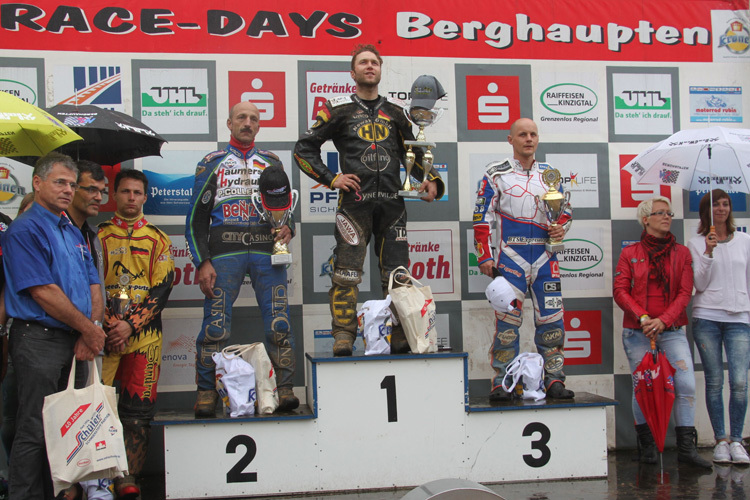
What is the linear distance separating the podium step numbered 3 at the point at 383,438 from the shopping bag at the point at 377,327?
113mm

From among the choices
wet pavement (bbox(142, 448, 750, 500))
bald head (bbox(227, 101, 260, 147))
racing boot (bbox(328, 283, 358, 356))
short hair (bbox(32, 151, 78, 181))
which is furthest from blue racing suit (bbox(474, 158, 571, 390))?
short hair (bbox(32, 151, 78, 181))

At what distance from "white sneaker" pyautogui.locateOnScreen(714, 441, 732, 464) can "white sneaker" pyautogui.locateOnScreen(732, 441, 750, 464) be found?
0.03 m

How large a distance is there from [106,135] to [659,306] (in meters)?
3.68

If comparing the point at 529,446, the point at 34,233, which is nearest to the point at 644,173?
the point at 529,446

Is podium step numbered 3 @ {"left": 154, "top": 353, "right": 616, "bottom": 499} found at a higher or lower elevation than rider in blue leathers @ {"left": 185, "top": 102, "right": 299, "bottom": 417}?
lower

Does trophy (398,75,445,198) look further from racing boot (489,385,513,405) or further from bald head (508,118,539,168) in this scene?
racing boot (489,385,513,405)

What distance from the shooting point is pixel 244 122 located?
412cm

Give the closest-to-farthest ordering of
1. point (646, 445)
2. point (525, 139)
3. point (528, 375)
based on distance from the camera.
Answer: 1. point (528, 375)
2. point (525, 139)
3. point (646, 445)

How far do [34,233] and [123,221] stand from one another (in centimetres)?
92

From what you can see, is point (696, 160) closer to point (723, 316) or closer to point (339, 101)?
point (723, 316)

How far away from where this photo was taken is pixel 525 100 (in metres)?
5.09

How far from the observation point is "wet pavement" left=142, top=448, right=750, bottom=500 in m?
3.69

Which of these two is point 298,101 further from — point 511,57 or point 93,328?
point 93,328

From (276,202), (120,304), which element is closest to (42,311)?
(120,304)
